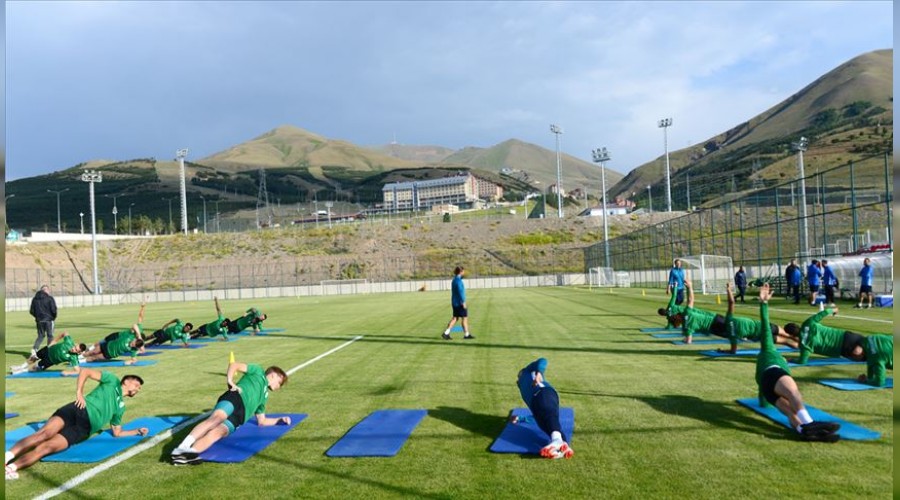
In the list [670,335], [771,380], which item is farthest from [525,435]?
[670,335]

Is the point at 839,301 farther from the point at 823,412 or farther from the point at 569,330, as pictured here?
the point at 823,412

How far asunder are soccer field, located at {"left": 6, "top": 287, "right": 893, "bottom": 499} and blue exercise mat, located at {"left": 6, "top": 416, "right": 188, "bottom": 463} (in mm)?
304

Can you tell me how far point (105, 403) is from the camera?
24.6 feet

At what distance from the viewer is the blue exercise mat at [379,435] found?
6766 mm

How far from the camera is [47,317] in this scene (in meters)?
17.7

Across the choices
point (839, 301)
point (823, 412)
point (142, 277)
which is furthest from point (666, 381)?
point (142, 277)

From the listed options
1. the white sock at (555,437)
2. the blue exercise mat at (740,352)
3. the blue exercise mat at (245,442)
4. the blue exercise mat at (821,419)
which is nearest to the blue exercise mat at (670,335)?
the blue exercise mat at (740,352)

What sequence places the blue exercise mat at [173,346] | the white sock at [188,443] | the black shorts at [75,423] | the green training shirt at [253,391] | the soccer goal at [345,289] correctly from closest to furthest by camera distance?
→ the white sock at [188,443] → the black shorts at [75,423] → the green training shirt at [253,391] → the blue exercise mat at [173,346] → the soccer goal at [345,289]

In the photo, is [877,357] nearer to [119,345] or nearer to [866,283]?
[119,345]

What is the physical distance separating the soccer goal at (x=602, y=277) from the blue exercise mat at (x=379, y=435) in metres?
46.7

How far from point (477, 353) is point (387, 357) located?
2015 millimetres

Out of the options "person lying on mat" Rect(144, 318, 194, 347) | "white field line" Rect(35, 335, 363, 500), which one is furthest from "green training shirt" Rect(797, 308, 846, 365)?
"person lying on mat" Rect(144, 318, 194, 347)

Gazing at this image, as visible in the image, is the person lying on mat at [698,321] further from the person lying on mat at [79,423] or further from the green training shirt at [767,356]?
the person lying on mat at [79,423]

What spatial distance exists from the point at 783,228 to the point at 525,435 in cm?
3140
